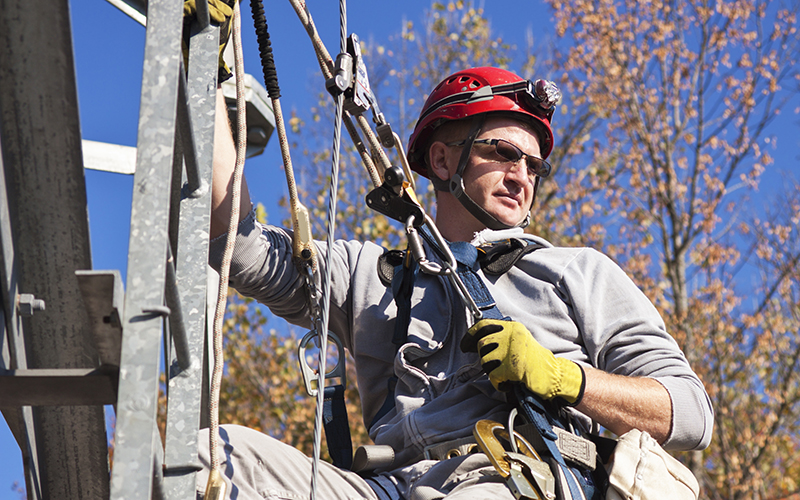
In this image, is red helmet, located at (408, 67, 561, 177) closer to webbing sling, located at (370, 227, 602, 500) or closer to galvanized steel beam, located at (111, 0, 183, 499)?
webbing sling, located at (370, 227, 602, 500)

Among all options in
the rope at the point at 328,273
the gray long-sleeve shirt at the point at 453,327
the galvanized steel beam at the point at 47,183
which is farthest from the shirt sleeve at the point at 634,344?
the galvanized steel beam at the point at 47,183

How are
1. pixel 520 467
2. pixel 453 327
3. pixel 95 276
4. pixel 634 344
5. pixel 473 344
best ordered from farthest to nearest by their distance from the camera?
1. pixel 453 327
2. pixel 634 344
3. pixel 473 344
4. pixel 520 467
5. pixel 95 276

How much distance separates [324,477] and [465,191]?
1395mm

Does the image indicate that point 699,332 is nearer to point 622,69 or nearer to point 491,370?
point 622,69

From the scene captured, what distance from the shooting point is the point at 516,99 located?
3.27 meters

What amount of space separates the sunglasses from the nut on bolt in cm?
205

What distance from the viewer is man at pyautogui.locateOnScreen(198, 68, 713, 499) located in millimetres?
2229

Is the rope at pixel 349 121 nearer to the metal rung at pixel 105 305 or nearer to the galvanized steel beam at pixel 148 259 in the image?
the galvanized steel beam at pixel 148 259

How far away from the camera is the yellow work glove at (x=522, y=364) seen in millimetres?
2244

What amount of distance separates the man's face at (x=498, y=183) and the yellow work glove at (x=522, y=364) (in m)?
0.81

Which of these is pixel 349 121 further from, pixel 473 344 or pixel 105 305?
pixel 105 305

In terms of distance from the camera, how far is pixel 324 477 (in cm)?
221

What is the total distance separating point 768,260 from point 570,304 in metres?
10.1

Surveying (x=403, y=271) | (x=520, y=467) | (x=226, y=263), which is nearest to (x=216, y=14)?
(x=226, y=263)
